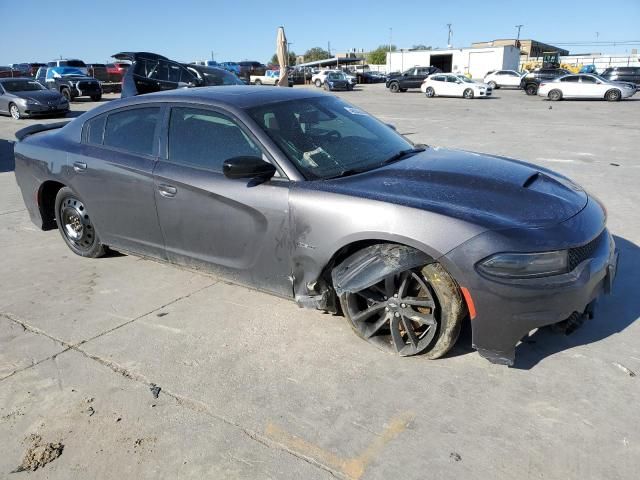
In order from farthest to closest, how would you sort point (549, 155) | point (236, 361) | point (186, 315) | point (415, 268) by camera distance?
point (549, 155) → point (186, 315) → point (236, 361) → point (415, 268)

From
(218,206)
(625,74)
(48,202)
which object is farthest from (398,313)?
(625,74)

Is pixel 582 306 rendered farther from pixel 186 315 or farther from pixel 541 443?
pixel 186 315

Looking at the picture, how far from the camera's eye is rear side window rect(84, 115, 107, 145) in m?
4.29

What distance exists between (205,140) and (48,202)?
94.0 inches

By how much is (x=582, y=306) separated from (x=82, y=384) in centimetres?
282

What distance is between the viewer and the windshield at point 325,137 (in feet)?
10.8

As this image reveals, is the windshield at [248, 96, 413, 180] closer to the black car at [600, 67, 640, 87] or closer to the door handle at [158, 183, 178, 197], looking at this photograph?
the door handle at [158, 183, 178, 197]

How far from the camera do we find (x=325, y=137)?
11.6ft

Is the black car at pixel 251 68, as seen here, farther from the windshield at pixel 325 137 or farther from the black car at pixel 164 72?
the windshield at pixel 325 137

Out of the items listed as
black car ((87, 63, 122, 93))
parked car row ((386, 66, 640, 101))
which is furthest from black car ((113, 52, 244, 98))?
black car ((87, 63, 122, 93))

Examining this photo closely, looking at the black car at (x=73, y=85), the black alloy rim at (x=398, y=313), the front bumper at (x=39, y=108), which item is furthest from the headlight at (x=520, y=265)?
the black car at (x=73, y=85)

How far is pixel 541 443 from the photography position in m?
2.32

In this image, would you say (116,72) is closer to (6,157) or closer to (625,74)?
(6,157)

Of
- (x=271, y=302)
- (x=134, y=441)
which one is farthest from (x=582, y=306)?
(x=134, y=441)
